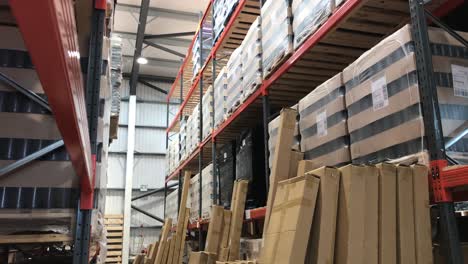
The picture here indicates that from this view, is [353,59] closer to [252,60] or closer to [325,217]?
[252,60]

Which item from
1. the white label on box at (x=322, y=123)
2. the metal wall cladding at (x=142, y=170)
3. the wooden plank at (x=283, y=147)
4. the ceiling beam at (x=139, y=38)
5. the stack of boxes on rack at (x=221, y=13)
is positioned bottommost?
the wooden plank at (x=283, y=147)

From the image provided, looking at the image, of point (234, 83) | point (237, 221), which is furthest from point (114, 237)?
point (237, 221)

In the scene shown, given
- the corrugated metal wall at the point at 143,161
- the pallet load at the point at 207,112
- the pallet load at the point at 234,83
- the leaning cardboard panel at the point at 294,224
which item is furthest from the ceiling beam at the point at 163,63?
the leaning cardboard panel at the point at 294,224

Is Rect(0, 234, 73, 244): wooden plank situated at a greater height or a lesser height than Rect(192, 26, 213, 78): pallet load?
lesser

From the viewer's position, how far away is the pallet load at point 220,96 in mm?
5930

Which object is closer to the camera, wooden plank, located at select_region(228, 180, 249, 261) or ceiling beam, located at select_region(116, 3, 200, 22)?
wooden plank, located at select_region(228, 180, 249, 261)

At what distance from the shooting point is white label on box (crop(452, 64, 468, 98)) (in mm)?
2336

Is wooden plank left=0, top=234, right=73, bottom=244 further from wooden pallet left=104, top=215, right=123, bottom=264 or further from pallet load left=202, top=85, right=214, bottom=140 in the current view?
wooden pallet left=104, top=215, right=123, bottom=264

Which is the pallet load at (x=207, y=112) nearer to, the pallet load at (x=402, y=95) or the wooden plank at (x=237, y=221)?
the wooden plank at (x=237, y=221)

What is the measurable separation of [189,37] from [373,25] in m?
11.6

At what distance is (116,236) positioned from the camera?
14.4 m

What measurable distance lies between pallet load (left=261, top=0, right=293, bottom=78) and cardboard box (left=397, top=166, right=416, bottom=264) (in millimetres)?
1837

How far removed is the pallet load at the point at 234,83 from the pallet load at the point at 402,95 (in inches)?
103

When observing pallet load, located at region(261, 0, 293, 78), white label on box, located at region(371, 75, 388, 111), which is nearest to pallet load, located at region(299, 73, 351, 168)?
white label on box, located at region(371, 75, 388, 111)
